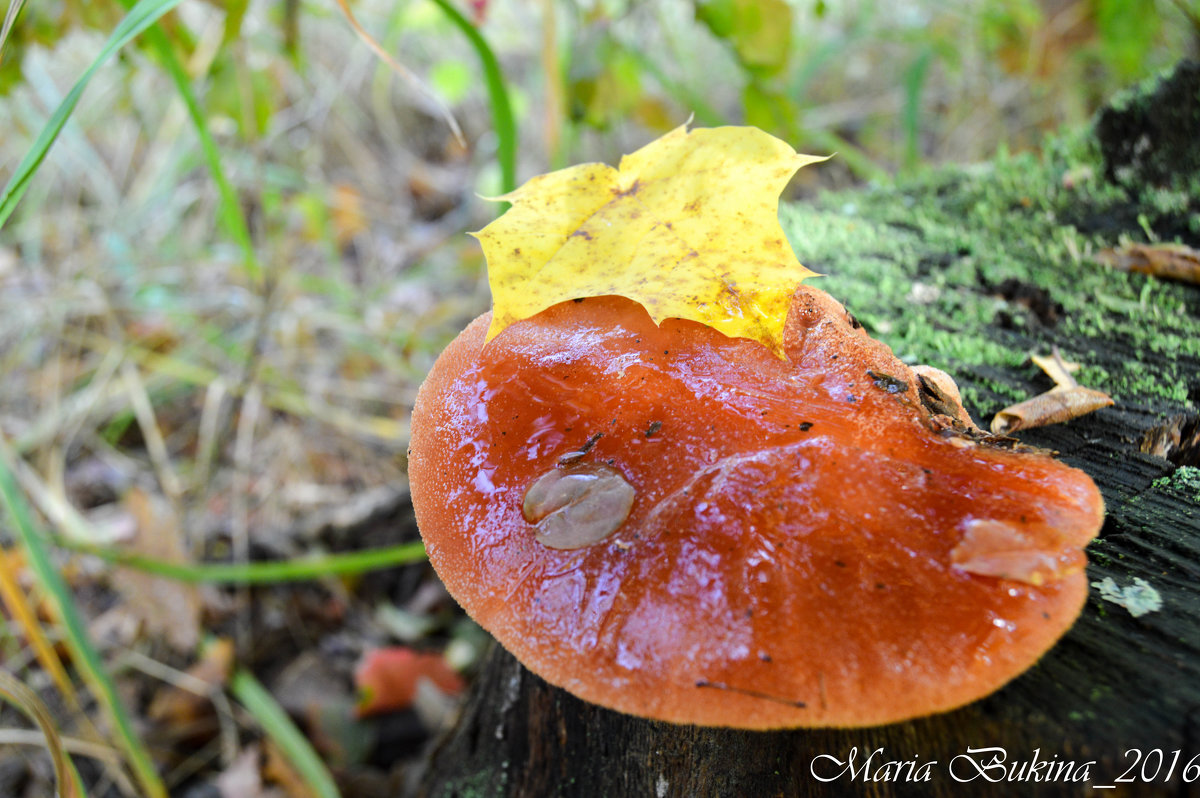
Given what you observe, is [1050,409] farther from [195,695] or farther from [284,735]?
[195,695]

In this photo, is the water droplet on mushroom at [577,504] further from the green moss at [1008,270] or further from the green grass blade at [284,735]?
the green grass blade at [284,735]

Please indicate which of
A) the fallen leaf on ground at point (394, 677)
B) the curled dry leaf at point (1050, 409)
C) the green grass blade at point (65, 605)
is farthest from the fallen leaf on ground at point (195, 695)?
the curled dry leaf at point (1050, 409)

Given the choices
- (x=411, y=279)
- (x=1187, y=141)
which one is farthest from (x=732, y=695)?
(x=411, y=279)

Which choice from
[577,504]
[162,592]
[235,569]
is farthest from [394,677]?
[577,504]

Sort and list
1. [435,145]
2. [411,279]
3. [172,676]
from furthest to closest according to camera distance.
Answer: [435,145] < [411,279] < [172,676]

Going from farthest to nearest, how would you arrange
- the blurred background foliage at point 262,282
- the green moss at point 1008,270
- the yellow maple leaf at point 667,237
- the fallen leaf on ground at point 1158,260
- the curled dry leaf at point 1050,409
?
the blurred background foliage at point 262,282 → the fallen leaf on ground at point 1158,260 → the green moss at point 1008,270 → the curled dry leaf at point 1050,409 → the yellow maple leaf at point 667,237

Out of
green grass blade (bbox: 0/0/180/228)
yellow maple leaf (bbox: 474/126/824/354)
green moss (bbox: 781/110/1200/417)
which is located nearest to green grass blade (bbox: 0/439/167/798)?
green grass blade (bbox: 0/0/180/228)

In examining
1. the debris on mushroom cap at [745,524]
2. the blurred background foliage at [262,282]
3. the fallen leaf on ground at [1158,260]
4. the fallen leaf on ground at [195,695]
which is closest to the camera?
the debris on mushroom cap at [745,524]

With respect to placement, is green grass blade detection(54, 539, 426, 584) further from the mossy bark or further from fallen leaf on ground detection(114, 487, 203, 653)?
the mossy bark

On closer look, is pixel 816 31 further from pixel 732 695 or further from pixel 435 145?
pixel 732 695
